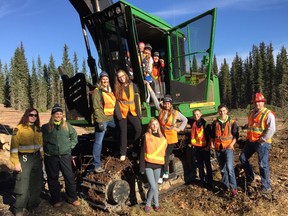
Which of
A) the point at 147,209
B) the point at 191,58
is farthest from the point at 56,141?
the point at 191,58

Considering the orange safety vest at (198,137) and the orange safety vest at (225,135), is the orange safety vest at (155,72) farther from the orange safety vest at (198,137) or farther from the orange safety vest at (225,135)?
the orange safety vest at (225,135)

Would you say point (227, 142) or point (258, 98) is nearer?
point (258, 98)

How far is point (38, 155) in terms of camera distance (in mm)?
5859

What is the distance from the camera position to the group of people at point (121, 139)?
18.6 feet

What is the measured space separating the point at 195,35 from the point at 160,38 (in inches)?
35.1

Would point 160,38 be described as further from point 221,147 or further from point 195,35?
point 221,147

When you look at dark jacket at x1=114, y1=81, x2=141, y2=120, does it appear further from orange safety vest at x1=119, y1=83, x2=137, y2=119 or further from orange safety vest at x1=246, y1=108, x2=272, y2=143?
orange safety vest at x1=246, y1=108, x2=272, y2=143

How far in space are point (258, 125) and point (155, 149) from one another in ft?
7.31

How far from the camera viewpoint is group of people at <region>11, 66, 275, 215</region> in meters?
5.66

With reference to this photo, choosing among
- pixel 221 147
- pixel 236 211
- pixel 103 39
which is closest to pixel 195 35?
pixel 103 39

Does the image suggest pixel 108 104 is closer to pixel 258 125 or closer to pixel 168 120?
pixel 168 120

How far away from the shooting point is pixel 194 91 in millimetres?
7664

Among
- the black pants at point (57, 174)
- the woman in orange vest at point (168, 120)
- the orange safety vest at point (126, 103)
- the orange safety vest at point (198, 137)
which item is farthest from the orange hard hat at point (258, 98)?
the black pants at point (57, 174)

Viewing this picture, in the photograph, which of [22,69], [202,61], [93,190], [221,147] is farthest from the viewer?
[22,69]
